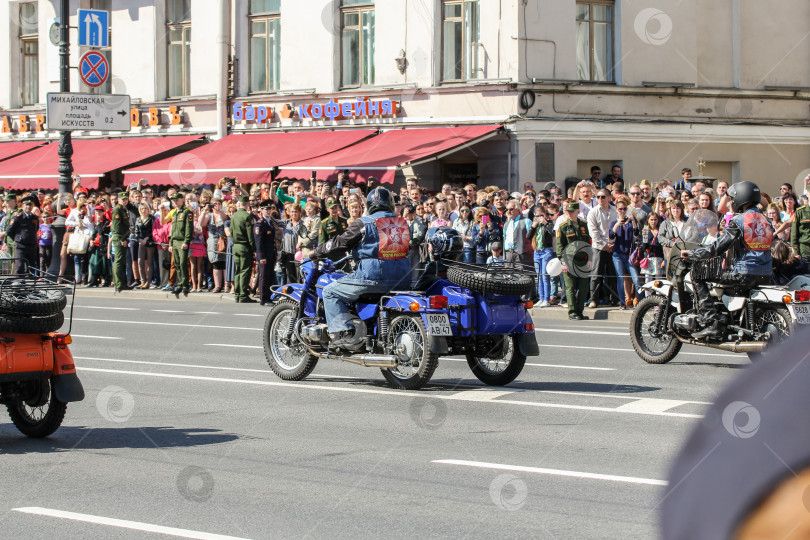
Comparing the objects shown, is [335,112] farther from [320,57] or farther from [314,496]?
[314,496]

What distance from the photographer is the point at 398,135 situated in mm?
27125

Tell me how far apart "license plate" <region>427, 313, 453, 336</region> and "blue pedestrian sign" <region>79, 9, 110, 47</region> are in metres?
20.7

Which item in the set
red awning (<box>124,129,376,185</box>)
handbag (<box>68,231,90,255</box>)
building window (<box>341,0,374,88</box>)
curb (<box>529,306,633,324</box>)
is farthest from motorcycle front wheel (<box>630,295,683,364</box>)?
building window (<box>341,0,374,88</box>)

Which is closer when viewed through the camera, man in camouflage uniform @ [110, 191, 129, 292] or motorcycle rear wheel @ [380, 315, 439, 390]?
motorcycle rear wheel @ [380, 315, 439, 390]

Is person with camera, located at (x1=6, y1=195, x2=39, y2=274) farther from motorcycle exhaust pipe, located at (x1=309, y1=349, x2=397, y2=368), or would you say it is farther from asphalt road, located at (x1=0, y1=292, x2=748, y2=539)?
motorcycle exhaust pipe, located at (x1=309, y1=349, x2=397, y2=368)

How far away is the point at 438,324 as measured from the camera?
392 inches

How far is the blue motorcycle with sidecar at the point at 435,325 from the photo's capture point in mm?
10086

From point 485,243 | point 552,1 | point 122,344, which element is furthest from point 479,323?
point 552,1

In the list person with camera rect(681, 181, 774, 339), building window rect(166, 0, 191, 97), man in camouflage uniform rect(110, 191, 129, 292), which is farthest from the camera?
building window rect(166, 0, 191, 97)

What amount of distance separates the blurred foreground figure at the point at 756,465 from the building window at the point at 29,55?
123ft

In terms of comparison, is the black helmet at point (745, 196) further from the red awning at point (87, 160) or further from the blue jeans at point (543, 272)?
the red awning at point (87, 160)

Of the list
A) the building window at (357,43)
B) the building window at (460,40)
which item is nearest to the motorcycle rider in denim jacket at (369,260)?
the building window at (460,40)

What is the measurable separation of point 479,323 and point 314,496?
434 cm

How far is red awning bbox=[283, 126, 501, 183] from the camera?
24.7m
